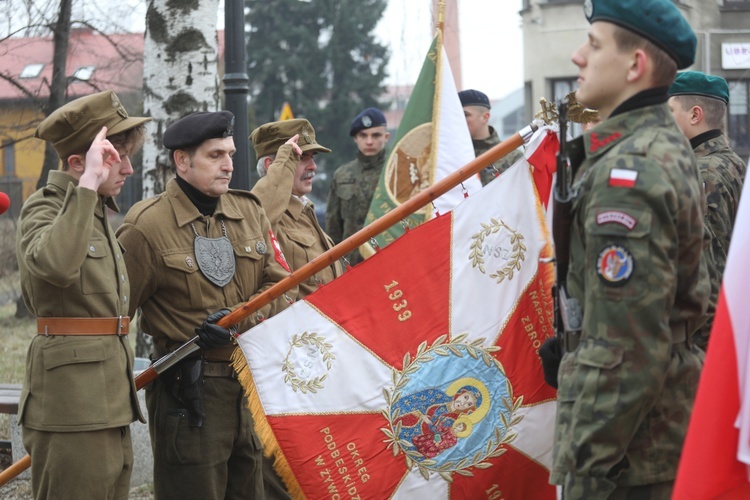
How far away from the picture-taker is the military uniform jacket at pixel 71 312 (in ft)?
12.4

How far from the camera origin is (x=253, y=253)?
464 centimetres

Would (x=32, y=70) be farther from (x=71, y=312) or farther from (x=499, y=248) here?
(x=499, y=248)

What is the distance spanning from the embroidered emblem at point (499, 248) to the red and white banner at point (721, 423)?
167 cm

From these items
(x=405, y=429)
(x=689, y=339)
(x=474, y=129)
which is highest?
(x=474, y=129)

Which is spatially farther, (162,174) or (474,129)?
(474,129)

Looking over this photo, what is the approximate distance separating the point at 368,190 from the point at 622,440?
21.4 feet

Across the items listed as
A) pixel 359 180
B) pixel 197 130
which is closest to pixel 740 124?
pixel 359 180

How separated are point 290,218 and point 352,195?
358 centimetres

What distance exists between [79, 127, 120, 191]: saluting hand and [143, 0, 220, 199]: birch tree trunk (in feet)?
10.3

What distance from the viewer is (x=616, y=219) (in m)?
2.77

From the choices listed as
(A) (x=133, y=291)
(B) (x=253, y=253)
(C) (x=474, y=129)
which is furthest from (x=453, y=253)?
(C) (x=474, y=129)

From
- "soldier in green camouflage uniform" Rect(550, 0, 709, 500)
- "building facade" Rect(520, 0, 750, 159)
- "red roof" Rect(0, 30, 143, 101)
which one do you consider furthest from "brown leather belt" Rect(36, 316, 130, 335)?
"building facade" Rect(520, 0, 750, 159)

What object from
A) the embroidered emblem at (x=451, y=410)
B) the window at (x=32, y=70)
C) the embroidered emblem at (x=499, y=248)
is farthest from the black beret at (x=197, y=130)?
the window at (x=32, y=70)

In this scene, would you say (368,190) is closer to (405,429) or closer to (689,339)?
(405,429)
